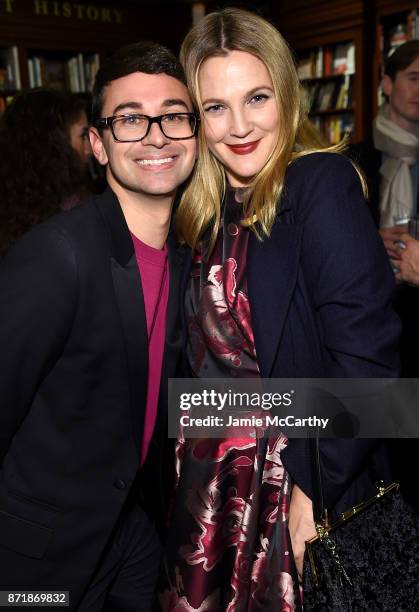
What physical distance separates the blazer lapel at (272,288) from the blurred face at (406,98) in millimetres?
1736

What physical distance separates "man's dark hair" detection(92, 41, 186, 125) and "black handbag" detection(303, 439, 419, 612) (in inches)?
39.0

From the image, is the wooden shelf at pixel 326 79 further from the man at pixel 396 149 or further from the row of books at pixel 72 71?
the man at pixel 396 149

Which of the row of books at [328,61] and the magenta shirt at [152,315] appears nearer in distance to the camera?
the magenta shirt at [152,315]

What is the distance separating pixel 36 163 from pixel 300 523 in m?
1.78

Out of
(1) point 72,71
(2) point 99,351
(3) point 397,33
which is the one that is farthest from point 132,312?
(1) point 72,71

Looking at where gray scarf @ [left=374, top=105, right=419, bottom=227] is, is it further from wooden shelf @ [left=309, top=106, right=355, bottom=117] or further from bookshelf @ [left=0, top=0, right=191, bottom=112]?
bookshelf @ [left=0, top=0, right=191, bottom=112]

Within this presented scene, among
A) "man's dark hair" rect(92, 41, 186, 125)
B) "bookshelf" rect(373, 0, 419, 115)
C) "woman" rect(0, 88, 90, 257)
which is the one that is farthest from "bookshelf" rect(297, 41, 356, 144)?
"man's dark hair" rect(92, 41, 186, 125)

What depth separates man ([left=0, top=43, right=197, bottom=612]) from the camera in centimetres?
133

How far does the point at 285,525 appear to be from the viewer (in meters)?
1.40

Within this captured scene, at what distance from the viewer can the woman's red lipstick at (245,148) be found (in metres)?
1.52

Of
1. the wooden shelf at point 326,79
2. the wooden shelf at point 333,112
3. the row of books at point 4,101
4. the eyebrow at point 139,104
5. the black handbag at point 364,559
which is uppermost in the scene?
the wooden shelf at point 326,79

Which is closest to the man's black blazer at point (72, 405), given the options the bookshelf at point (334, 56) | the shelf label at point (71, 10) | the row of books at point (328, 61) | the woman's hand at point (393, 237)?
the woman's hand at point (393, 237)

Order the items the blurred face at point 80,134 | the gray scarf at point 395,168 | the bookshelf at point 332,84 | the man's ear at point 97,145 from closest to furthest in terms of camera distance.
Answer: the man's ear at point 97,145, the gray scarf at point 395,168, the blurred face at point 80,134, the bookshelf at point 332,84

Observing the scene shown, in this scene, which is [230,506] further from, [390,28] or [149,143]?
[390,28]
